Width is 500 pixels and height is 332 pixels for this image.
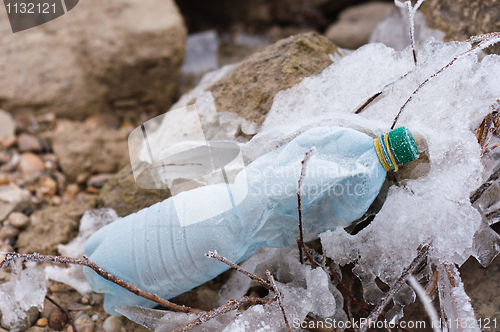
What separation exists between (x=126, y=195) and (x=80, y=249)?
1.00 ft

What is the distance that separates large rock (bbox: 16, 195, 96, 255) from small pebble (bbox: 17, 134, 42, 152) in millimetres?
557

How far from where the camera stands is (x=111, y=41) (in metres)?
2.37

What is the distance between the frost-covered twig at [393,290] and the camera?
3.39 feet

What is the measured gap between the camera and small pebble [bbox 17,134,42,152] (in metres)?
2.16

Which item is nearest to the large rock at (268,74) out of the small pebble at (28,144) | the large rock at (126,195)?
the large rock at (126,195)

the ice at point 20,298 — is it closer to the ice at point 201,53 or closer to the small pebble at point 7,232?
the small pebble at point 7,232

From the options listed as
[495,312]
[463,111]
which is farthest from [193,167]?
[495,312]

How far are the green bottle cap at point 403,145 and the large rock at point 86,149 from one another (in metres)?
1.55

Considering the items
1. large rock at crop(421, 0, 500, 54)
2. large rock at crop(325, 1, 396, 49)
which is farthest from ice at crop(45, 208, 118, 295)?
large rock at crop(325, 1, 396, 49)

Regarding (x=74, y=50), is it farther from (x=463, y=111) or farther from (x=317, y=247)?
(x=463, y=111)

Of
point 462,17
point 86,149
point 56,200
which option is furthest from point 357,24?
point 56,200

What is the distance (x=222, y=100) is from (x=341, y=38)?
1600 millimetres

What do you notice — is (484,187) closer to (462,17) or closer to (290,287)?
(290,287)

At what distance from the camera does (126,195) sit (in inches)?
65.1
